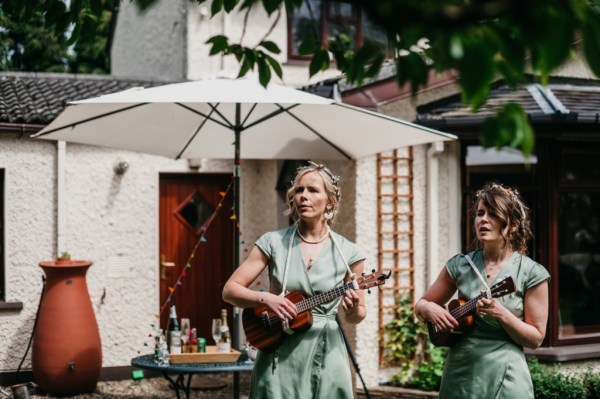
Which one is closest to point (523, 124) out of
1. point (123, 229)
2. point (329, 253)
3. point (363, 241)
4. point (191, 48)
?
point (329, 253)

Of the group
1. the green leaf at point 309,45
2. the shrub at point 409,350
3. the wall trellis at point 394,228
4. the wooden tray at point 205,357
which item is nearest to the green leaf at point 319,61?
the green leaf at point 309,45

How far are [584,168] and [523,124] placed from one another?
22.9 ft

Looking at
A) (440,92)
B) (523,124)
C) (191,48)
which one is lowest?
(523,124)

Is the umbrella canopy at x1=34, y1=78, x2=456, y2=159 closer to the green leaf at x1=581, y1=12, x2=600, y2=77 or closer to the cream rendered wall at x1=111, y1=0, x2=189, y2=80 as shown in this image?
the green leaf at x1=581, y1=12, x2=600, y2=77

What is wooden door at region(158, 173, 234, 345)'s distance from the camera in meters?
9.70

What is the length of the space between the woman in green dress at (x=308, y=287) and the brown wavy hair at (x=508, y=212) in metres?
0.69

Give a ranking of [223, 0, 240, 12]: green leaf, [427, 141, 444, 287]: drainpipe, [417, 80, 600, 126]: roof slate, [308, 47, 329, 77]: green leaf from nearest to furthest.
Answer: [308, 47, 329, 77]: green leaf < [223, 0, 240, 12]: green leaf < [417, 80, 600, 126]: roof slate < [427, 141, 444, 287]: drainpipe

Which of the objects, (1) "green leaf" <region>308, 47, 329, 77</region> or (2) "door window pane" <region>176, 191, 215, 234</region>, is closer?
(1) "green leaf" <region>308, 47, 329, 77</region>

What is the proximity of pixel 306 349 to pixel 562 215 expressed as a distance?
4950 mm

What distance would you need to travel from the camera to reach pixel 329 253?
4242 millimetres

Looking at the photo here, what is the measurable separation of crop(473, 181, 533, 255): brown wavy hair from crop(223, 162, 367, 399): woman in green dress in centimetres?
69

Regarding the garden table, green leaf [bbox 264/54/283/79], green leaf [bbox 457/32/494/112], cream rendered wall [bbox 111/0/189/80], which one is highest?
cream rendered wall [bbox 111/0/189/80]

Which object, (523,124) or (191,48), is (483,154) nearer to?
(191,48)

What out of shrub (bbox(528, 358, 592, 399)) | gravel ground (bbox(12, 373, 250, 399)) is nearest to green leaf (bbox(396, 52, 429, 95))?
shrub (bbox(528, 358, 592, 399))
